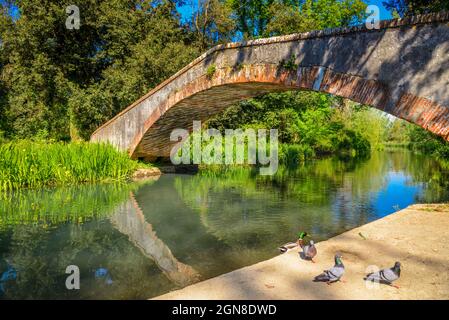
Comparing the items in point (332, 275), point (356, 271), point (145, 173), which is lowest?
point (356, 271)

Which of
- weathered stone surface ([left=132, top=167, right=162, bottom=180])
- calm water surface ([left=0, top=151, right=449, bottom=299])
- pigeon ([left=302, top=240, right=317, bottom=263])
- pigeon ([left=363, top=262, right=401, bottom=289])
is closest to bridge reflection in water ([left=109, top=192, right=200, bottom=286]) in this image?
calm water surface ([left=0, top=151, right=449, bottom=299])

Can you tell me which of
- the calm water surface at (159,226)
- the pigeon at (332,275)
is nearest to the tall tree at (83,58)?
the calm water surface at (159,226)

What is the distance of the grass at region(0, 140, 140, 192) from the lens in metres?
10.6

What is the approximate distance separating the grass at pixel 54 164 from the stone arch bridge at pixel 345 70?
8.23 ft

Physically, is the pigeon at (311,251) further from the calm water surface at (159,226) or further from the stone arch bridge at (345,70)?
the stone arch bridge at (345,70)

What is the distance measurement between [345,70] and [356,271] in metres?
4.67

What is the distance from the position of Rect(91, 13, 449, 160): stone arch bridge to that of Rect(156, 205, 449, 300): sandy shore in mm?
1853

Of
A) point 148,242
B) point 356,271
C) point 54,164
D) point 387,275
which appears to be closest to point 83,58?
point 54,164

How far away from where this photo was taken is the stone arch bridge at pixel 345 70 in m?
6.28

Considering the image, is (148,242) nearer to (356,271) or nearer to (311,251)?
(311,251)

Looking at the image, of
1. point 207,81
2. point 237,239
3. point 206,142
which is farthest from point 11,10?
point 237,239

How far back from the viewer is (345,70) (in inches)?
301

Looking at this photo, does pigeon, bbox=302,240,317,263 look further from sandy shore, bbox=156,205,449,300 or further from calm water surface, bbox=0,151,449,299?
calm water surface, bbox=0,151,449,299
